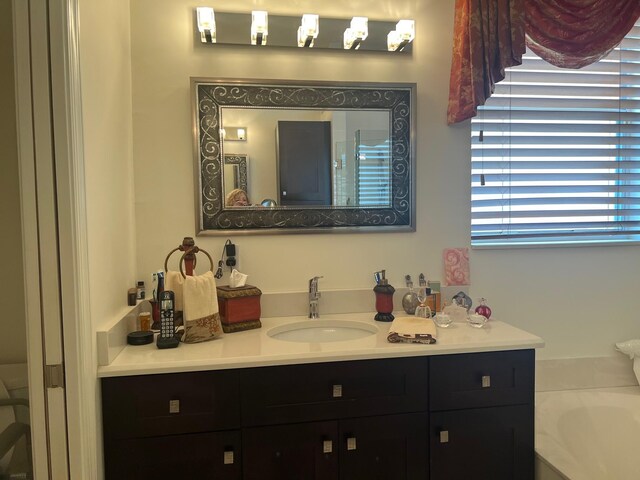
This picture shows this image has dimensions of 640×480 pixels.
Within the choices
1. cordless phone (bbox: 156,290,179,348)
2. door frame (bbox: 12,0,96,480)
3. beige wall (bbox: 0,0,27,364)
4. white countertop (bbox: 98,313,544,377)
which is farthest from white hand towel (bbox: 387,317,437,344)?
beige wall (bbox: 0,0,27,364)

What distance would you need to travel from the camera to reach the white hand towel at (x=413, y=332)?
5.22 ft

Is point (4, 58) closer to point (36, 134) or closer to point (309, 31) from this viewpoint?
point (36, 134)

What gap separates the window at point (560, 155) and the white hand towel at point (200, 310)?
4.39ft

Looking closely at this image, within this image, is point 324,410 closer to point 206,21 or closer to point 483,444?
point 483,444

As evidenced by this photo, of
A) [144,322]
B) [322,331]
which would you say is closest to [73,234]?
[144,322]

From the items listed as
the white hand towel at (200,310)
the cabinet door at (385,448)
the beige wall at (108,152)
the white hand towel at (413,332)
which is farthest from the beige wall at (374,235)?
the cabinet door at (385,448)

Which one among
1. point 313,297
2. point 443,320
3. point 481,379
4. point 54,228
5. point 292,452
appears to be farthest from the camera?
point 313,297

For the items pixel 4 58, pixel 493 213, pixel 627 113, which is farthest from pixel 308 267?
pixel 627 113

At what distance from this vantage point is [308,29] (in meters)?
1.89

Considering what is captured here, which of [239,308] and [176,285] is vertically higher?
[176,285]

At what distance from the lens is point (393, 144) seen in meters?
2.04

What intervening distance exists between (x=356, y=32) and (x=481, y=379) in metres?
1.53

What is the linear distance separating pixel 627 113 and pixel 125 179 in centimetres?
250

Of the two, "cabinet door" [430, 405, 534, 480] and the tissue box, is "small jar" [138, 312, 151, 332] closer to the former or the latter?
the tissue box
